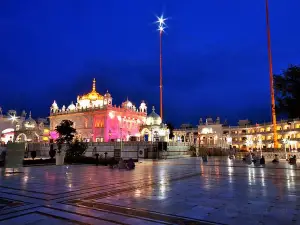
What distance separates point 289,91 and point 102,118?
134 feet

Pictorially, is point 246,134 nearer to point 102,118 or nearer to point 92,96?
point 92,96

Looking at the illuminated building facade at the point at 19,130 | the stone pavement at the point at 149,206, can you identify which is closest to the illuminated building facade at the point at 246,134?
the illuminated building facade at the point at 19,130

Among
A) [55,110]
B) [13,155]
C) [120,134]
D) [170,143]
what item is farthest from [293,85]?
[55,110]

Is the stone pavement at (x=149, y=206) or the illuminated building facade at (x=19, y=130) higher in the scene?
the illuminated building facade at (x=19, y=130)

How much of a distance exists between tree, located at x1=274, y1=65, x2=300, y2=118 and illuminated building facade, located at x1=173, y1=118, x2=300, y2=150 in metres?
47.3

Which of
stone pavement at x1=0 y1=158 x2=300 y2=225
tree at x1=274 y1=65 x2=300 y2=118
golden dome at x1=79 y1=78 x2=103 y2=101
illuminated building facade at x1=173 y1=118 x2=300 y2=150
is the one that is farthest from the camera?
illuminated building facade at x1=173 y1=118 x2=300 y2=150

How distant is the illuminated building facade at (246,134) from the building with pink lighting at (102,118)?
45.6 ft

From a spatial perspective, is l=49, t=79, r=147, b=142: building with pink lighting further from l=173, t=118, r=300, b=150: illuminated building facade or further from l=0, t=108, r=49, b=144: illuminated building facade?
l=173, t=118, r=300, b=150: illuminated building facade

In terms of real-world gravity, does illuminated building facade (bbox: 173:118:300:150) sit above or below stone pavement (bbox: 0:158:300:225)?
above

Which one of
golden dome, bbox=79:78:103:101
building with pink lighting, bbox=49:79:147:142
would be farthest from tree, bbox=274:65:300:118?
golden dome, bbox=79:78:103:101

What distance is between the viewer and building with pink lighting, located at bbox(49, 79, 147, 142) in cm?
5353

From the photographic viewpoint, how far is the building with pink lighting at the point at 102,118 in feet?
176

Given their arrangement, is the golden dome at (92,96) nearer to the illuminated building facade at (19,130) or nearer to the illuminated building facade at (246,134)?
the illuminated building facade at (19,130)

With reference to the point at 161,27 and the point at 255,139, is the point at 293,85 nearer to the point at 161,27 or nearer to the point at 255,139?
the point at 161,27
